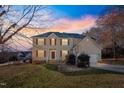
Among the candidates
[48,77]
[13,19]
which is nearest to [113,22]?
[48,77]

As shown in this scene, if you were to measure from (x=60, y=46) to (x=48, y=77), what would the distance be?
0.61 meters

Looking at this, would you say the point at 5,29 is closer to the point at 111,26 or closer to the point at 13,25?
the point at 13,25

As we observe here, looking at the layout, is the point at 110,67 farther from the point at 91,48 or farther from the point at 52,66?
the point at 52,66

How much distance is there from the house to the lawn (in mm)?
187

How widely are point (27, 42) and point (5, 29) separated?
47 cm

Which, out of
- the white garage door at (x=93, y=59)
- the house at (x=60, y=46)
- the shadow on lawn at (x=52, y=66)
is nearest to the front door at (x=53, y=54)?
the house at (x=60, y=46)

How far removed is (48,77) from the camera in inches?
665

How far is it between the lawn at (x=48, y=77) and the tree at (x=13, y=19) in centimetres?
59

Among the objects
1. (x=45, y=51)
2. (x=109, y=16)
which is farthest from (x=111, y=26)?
(x=45, y=51)

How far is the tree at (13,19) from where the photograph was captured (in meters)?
16.8

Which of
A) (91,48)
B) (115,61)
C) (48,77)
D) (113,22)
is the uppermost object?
(113,22)

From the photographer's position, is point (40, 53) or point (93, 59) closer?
point (40, 53)

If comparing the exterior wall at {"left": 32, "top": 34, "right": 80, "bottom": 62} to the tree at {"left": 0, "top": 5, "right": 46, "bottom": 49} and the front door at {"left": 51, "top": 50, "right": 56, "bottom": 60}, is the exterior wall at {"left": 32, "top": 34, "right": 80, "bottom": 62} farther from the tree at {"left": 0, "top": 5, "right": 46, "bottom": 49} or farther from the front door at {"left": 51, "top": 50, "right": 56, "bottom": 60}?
the tree at {"left": 0, "top": 5, "right": 46, "bottom": 49}
